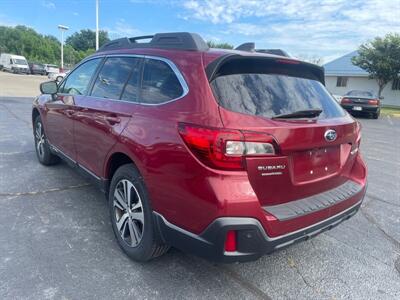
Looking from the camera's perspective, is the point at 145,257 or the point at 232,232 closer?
the point at 232,232

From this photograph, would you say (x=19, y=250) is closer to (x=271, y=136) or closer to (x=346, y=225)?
(x=271, y=136)

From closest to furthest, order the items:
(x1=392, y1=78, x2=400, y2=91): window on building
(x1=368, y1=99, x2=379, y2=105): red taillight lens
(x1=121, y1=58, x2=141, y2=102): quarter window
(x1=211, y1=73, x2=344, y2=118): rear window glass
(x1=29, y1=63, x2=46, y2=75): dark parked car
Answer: (x1=211, y1=73, x2=344, y2=118): rear window glass, (x1=121, y1=58, x2=141, y2=102): quarter window, (x1=368, y1=99, x2=379, y2=105): red taillight lens, (x1=392, y1=78, x2=400, y2=91): window on building, (x1=29, y1=63, x2=46, y2=75): dark parked car

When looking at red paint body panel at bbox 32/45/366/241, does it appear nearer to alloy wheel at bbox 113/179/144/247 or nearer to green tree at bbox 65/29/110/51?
alloy wheel at bbox 113/179/144/247

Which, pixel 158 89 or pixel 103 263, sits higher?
pixel 158 89

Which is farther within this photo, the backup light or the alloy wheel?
the alloy wheel

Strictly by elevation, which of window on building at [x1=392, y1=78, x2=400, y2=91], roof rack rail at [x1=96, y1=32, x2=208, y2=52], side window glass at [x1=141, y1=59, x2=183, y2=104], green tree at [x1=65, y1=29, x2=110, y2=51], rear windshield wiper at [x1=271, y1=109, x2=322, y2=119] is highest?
green tree at [x1=65, y1=29, x2=110, y2=51]

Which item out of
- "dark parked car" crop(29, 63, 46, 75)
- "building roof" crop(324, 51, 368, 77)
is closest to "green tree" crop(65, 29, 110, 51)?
"dark parked car" crop(29, 63, 46, 75)

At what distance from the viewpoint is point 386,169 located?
21.4 ft

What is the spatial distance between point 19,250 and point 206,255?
1754 mm

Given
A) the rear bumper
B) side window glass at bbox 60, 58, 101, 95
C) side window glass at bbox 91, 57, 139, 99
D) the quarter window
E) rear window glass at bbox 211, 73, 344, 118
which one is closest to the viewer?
the rear bumper

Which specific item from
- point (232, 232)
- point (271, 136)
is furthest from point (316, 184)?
point (232, 232)

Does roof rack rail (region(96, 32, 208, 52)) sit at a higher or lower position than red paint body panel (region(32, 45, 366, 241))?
higher

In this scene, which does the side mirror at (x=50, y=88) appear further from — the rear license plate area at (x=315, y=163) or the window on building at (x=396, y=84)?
the window on building at (x=396, y=84)

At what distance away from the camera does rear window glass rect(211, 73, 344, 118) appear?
7.39 feet
